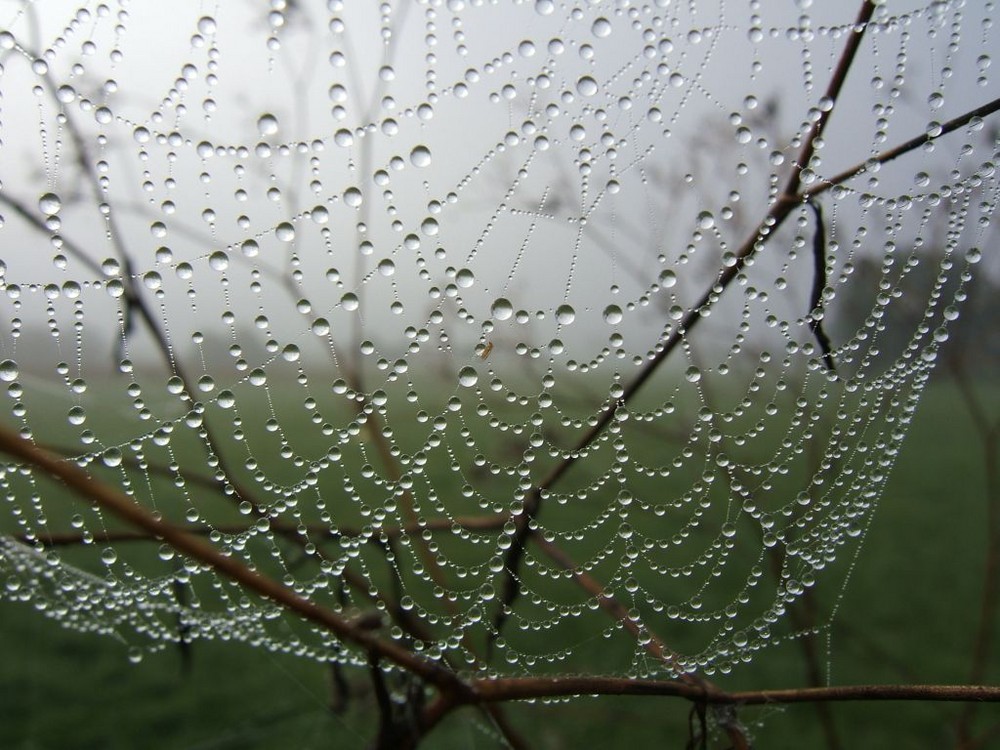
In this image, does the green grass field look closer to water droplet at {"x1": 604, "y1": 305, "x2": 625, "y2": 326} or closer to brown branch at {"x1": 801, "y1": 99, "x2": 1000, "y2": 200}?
water droplet at {"x1": 604, "y1": 305, "x2": 625, "y2": 326}

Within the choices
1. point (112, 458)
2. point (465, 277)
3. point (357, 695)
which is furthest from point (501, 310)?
point (357, 695)

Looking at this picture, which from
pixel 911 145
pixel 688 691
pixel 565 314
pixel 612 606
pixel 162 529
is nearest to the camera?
pixel 162 529

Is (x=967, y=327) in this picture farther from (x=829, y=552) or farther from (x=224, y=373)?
(x=224, y=373)

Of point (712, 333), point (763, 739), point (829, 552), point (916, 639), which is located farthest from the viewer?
point (916, 639)

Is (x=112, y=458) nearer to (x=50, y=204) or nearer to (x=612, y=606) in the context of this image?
(x=50, y=204)

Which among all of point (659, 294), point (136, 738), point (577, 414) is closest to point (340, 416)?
point (577, 414)

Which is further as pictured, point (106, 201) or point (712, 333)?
point (712, 333)

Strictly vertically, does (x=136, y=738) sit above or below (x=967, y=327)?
below

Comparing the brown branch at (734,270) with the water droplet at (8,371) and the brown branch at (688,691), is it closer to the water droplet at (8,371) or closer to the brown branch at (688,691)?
the brown branch at (688,691)
